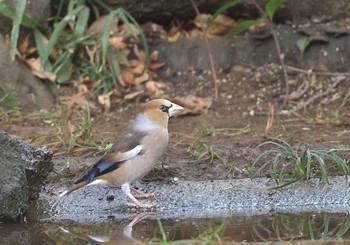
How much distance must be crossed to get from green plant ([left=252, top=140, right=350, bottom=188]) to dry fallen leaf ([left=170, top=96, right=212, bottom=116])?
6.30 feet

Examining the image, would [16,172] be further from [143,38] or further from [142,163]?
[143,38]

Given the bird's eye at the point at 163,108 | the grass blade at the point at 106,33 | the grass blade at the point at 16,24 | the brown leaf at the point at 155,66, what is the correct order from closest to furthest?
the bird's eye at the point at 163,108
the grass blade at the point at 16,24
the grass blade at the point at 106,33
the brown leaf at the point at 155,66

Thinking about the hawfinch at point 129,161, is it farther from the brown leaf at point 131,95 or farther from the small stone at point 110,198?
the brown leaf at point 131,95

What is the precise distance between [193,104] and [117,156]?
2.40 m

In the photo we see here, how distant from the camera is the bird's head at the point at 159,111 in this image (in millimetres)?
6660

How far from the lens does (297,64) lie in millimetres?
9133

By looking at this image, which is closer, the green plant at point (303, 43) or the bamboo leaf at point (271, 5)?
the bamboo leaf at point (271, 5)

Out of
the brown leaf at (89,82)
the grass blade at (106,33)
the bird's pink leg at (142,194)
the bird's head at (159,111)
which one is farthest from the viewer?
the brown leaf at (89,82)

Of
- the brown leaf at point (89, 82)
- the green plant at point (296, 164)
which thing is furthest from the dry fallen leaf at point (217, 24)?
the green plant at point (296, 164)

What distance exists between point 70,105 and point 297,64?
2.45 meters

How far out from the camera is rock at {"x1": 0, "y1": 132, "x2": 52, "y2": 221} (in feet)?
19.6

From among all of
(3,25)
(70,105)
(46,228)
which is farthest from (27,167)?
(3,25)

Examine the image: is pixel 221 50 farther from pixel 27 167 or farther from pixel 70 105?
pixel 27 167

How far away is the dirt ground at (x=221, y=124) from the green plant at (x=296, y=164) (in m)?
0.21
